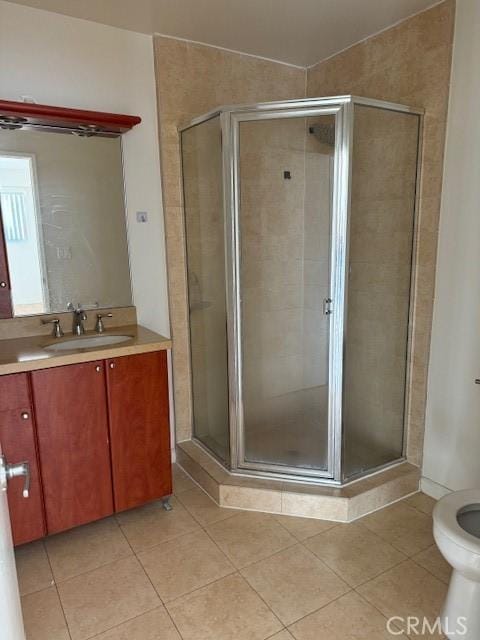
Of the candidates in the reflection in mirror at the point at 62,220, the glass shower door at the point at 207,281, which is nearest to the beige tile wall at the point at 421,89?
the glass shower door at the point at 207,281

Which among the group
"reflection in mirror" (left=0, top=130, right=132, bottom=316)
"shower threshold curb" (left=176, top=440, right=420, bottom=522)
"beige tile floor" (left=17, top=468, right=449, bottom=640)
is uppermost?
"reflection in mirror" (left=0, top=130, right=132, bottom=316)

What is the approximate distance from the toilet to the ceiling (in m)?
Answer: 2.23

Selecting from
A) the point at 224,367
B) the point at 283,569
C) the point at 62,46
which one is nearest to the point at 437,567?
the point at 283,569

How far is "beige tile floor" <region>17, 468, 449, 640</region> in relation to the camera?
1.64m

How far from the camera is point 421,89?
2.21 meters

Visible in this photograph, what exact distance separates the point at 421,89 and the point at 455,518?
1959 millimetres

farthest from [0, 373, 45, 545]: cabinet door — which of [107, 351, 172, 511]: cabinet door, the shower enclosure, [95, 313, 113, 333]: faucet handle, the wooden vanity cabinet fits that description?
the shower enclosure

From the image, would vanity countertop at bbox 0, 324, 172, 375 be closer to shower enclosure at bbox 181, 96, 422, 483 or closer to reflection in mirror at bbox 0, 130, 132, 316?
reflection in mirror at bbox 0, 130, 132, 316

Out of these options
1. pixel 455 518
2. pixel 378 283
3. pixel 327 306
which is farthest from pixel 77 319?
pixel 455 518

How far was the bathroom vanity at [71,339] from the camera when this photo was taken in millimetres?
1932

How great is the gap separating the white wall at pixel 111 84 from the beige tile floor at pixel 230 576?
1.16m

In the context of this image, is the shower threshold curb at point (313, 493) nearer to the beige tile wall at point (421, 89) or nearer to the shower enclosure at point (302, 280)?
the shower enclosure at point (302, 280)

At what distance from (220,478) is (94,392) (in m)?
0.85

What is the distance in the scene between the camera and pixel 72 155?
7.70 feet
